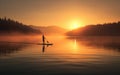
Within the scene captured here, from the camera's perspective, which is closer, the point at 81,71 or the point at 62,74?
the point at 62,74

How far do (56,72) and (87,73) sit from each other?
2999 millimetres

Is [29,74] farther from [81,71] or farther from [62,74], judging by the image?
[81,71]

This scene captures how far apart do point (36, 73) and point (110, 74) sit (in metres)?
6.93

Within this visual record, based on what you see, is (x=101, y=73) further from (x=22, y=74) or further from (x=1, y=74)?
(x=1, y=74)

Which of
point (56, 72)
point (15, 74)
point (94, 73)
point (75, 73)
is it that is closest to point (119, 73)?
point (94, 73)

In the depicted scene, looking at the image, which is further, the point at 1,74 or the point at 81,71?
the point at 81,71

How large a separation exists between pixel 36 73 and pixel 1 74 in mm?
3184

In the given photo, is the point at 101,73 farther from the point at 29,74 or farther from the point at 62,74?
the point at 29,74

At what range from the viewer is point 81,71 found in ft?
74.6

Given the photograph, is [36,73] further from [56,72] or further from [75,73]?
[75,73]

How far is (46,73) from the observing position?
2161 cm

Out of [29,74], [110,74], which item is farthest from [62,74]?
[110,74]

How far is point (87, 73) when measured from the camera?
21812 millimetres

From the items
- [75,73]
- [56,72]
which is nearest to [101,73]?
[75,73]
